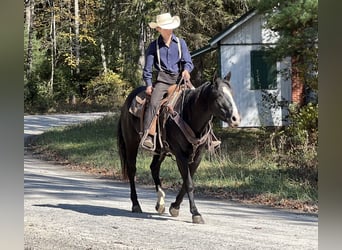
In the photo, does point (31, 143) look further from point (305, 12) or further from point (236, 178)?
point (305, 12)

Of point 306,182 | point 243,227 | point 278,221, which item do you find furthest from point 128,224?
point 306,182

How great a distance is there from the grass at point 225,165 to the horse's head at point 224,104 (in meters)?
2.52

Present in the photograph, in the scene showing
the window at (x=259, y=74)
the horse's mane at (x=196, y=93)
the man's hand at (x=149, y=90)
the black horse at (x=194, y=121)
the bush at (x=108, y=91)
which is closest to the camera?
the black horse at (x=194, y=121)

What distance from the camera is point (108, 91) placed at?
2011cm

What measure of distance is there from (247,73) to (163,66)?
30.1ft

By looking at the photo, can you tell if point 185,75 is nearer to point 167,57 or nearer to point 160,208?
point 167,57

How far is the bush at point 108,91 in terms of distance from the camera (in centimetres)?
1928

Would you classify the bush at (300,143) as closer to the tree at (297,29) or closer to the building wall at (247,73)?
the tree at (297,29)

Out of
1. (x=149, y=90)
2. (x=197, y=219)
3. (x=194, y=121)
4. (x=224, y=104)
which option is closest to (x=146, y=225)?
(x=197, y=219)

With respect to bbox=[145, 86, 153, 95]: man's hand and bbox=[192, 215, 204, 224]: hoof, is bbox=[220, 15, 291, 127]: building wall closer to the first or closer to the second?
bbox=[145, 86, 153, 95]: man's hand

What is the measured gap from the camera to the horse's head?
5.28m

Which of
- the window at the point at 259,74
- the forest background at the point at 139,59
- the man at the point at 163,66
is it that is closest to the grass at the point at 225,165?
the forest background at the point at 139,59

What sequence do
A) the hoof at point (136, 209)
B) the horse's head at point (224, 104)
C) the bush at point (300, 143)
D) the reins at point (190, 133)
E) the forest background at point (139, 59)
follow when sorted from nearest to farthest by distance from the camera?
1. the horse's head at point (224, 104)
2. the reins at point (190, 133)
3. the hoof at point (136, 209)
4. the forest background at point (139, 59)
5. the bush at point (300, 143)
